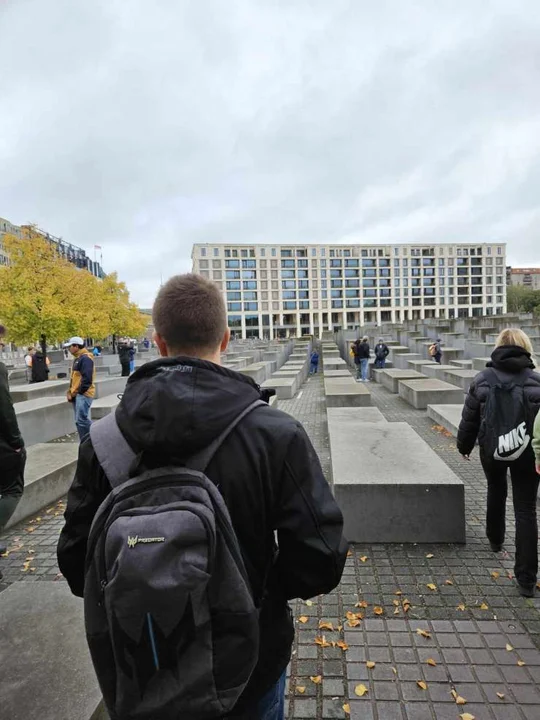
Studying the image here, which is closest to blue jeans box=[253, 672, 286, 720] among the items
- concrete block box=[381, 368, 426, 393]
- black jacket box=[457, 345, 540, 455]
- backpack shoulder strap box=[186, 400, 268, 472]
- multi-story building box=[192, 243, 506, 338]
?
backpack shoulder strap box=[186, 400, 268, 472]

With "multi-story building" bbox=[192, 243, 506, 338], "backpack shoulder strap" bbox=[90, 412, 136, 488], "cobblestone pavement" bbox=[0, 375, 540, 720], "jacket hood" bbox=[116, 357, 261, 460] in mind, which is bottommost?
"cobblestone pavement" bbox=[0, 375, 540, 720]

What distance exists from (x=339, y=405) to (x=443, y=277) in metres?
130

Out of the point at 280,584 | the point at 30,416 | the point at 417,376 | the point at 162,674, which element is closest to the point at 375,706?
the point at 280,584

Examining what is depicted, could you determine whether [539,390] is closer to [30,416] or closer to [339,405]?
[339,405]

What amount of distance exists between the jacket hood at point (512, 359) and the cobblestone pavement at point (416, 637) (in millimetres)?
1828

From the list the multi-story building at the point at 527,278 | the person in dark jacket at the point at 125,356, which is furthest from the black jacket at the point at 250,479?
the multi-story building at the point at 527,278

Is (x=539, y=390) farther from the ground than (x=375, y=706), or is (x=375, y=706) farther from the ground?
(x=539, y=390)

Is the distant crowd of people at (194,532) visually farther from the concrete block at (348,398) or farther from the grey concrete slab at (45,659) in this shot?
the concrete block at (348,398)

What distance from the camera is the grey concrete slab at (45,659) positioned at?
6.67 ft

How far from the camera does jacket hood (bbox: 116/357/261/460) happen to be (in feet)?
4.07

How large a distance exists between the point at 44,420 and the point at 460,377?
1120 centimetres

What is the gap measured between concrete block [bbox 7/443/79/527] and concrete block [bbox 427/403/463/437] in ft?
21.4

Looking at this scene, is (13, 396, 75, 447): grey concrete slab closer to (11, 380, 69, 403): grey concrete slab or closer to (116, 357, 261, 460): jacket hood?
(11, 380, 69, 403): grey concrete slab

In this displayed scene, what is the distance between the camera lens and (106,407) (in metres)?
10.4
